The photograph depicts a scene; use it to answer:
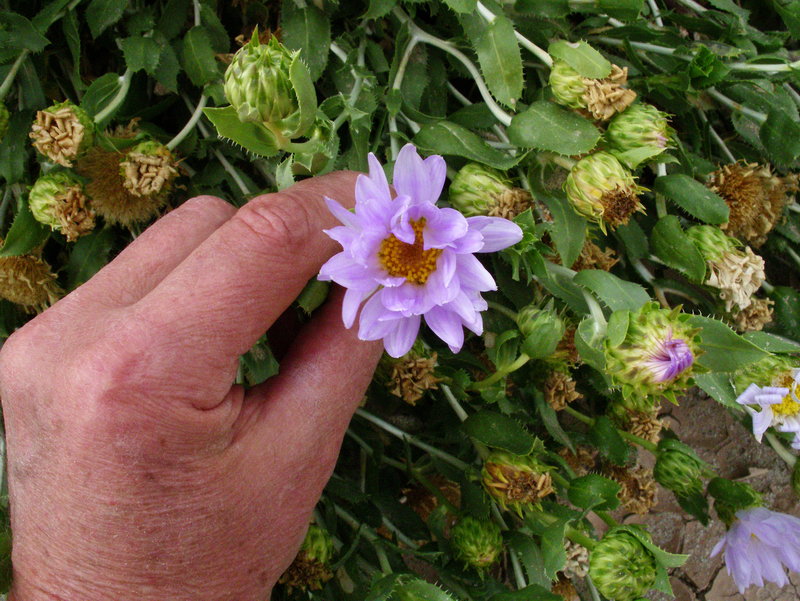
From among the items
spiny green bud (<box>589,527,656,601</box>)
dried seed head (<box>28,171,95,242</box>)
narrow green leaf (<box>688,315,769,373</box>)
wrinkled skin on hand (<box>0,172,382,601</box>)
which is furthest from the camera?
dried seed head (<box>28,171,95,242</box>)

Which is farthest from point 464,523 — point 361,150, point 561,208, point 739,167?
point 739,167

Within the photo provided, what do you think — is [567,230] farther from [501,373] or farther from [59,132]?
[59,132]

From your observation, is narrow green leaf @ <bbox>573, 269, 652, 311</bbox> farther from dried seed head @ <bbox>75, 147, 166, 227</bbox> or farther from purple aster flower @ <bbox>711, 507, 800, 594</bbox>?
dried seed head @ <bbox>75, 147, 166, 227</bbox>

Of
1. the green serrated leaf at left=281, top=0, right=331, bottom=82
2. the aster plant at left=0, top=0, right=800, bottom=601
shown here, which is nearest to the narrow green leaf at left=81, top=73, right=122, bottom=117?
the aster plant at left=0, top=0, right=800, bottom=601

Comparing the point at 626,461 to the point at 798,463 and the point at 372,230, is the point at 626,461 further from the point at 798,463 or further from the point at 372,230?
the point at 372,230

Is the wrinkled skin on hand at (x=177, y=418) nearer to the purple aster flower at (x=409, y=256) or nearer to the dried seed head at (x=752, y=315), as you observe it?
the purple aster flower at (x=409, y=256)

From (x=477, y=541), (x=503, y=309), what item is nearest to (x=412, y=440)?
(x=477, y=541)
